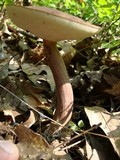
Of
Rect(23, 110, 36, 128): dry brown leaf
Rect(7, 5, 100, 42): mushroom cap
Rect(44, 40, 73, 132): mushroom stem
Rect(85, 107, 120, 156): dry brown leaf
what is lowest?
Rect(23, 110, 36, 128): dry brown leaf

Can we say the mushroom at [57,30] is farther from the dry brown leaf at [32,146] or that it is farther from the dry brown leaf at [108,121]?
the dry brown leaf at [32,146]

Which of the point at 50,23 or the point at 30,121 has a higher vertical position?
the point at 50,23

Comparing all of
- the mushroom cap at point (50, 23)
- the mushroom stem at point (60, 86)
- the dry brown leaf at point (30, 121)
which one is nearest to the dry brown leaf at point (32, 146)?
the dry brown leaf at point (30, 121)

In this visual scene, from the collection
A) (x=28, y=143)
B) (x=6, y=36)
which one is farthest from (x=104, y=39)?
(x=28, y=143)

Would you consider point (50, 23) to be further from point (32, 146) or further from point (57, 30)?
point (32, 146)

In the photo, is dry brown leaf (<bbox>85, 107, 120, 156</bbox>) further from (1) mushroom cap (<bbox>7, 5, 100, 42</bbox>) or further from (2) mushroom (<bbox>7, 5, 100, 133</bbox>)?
(1) mushroom cap (<bbox>7, 5, 100, 42</bbox>)

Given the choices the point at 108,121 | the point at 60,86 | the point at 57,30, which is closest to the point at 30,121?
the point at 60,86

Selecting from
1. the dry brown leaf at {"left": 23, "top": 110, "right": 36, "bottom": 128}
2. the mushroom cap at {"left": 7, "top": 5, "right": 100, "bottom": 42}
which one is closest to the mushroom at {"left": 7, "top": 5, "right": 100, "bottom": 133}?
the mushroom cap at {"left": 7, "top": 5, "right": 100, "bottom": 42}
